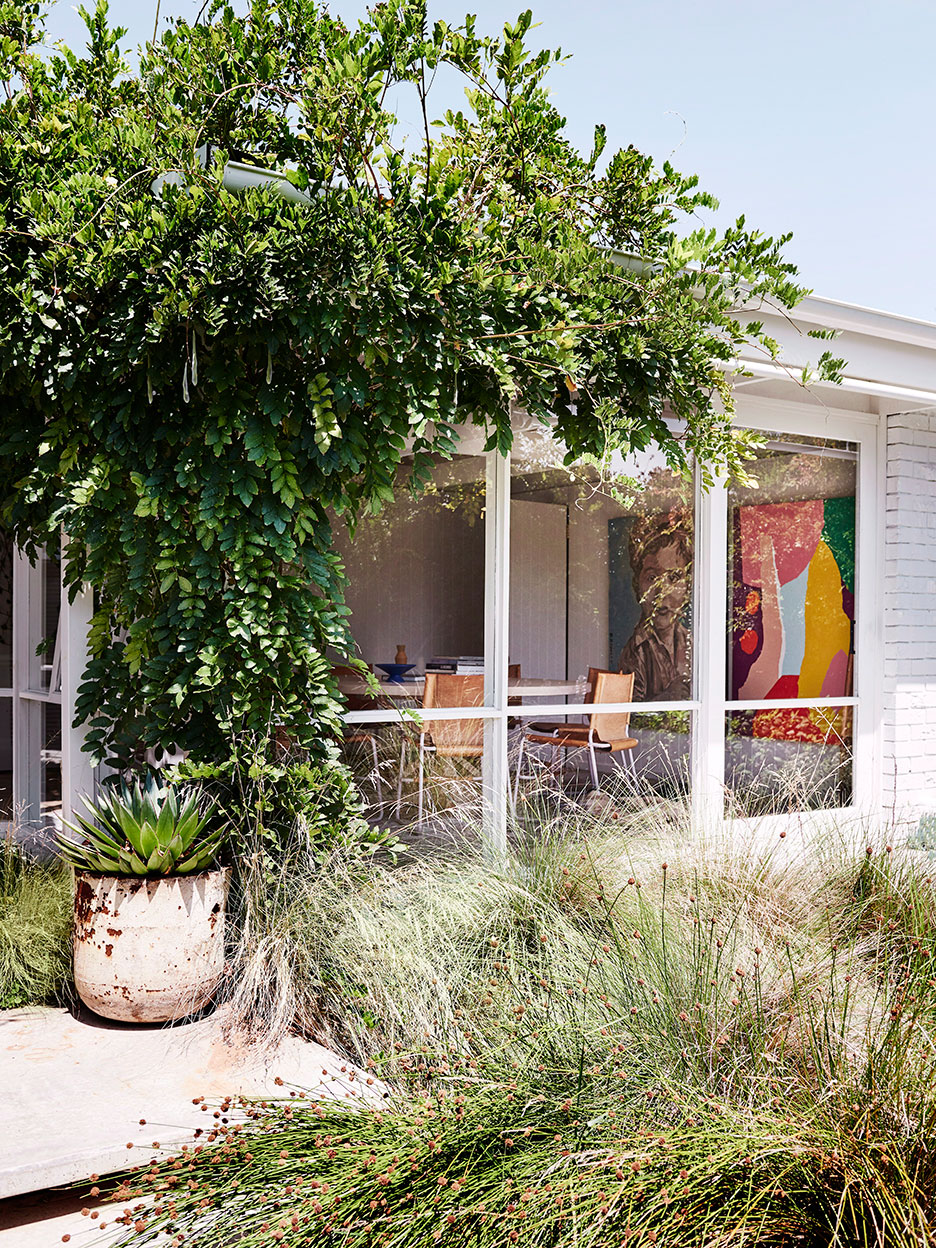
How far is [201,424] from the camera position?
349 cm

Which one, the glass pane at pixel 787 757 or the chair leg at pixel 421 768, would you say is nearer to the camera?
the chair leg at pixel 421 768

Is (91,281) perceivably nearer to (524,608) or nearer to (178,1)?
(178,1)

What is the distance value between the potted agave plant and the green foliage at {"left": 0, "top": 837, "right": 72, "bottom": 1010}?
0.24 m

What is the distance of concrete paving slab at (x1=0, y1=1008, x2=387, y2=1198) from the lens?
8.09 ft

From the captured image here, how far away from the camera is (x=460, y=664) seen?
4535mm

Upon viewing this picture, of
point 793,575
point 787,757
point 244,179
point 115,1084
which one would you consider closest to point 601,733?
point 787,757

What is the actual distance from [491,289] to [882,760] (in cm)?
391

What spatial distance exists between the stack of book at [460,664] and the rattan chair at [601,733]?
391mm

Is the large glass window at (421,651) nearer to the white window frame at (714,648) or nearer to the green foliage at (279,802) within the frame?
the white window frame at (714,648)

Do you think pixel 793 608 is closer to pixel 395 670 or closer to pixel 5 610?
pixel 395 670

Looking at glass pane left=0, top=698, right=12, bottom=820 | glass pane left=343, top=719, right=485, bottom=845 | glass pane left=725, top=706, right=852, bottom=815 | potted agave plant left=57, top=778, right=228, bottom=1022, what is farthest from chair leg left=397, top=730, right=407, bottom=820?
glass pane left=0, top=698, right=12, bottom=820

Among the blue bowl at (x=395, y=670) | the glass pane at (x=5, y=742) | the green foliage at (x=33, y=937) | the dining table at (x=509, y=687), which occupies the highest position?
the blue bowl at (x=395, y=670)

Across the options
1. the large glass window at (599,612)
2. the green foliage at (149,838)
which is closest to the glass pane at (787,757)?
the large glass window at (599,612)

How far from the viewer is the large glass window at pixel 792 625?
5480 mm
